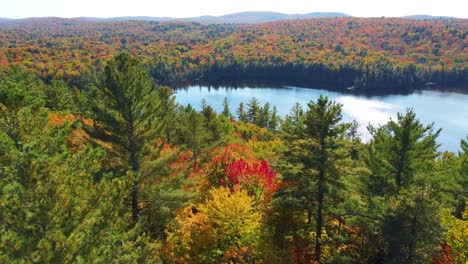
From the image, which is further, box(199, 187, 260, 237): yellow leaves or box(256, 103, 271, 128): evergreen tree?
box(256, 103, 271, 128): evergreen tree

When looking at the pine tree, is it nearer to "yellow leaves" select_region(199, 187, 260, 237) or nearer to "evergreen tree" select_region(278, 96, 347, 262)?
"yellow leaves" select_region(199, 187, 260, 237)

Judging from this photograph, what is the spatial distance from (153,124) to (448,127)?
103 metres

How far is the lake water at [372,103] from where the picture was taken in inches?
4016

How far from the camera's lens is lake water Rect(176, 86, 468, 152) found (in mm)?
102000

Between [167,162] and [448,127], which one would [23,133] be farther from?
[448,127]

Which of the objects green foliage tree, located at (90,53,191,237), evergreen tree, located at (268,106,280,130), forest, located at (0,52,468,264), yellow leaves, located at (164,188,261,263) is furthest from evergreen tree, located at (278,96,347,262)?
evergreen tree, located at (268,106,280,130)

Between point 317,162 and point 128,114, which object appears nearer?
point 128,114

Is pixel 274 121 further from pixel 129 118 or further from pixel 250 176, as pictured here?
pixel 129 118

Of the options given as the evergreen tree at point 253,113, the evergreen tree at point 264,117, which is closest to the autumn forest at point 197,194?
the evergreen tree at point 264,117

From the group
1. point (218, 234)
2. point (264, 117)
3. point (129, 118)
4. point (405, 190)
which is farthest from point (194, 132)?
point (264, 117)

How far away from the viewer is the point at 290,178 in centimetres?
1967

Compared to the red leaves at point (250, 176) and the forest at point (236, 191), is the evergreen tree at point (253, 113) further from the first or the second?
the red leaves at point (250, 176)

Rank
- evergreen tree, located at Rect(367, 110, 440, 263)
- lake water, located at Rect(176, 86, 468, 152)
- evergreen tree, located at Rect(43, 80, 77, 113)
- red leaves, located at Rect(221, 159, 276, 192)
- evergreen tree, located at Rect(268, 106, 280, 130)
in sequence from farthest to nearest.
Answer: lake water, located at Rect(176, 86, 468, 152)
evergreen tree, located at Rect(268, 106, 280, 130)
evergreen tree, located at Rect(43, 80, 77, 113)
red leaves, located at Rect(221, 159, 276, 192)
evergreen tree, located at Rect(367, 110, 440, 263)

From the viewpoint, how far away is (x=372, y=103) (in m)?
126
